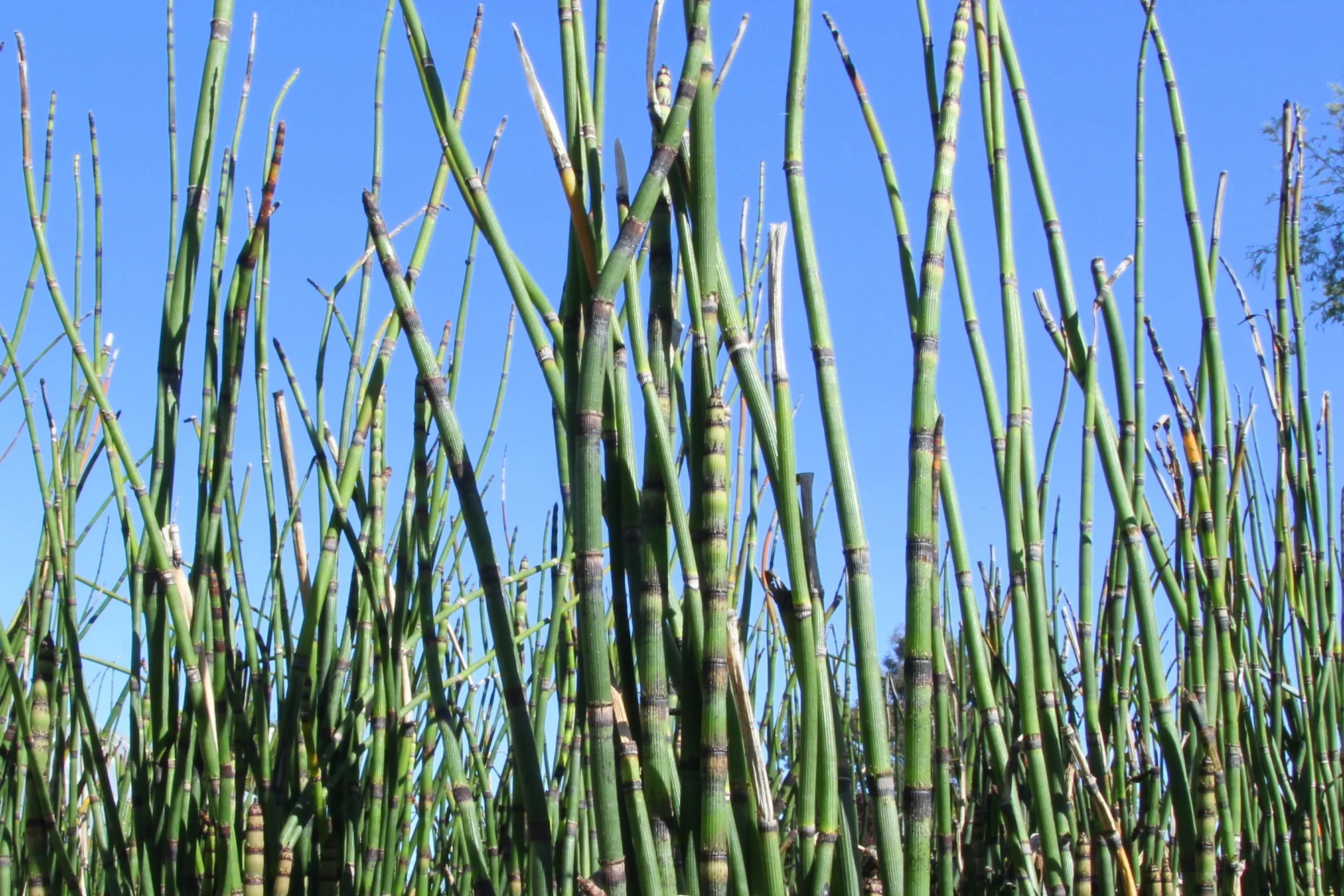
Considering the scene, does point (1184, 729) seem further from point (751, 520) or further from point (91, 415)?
point (91, 415)

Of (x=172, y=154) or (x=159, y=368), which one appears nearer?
(x=159, y=368)

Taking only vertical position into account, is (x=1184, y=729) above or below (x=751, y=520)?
below

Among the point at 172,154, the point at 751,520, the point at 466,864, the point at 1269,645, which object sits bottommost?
the point at 466,864

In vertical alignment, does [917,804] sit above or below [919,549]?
below

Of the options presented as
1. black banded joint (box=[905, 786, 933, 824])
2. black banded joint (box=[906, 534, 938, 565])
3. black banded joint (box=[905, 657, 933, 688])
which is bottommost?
black banded joint (box=[905, 786, 933, 824])

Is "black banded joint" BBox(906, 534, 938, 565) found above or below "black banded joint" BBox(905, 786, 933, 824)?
above

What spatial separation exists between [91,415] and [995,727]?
0.83 metres

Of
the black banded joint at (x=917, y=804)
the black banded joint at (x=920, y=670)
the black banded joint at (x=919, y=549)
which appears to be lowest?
the black banded joint at (x=917, y=804)

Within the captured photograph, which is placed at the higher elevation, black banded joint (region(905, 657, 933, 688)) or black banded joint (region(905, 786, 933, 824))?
black banded joint (region(905, 657, 933, 688))

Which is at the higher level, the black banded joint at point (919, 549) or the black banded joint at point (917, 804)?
the black banded joint at point (919, 549)

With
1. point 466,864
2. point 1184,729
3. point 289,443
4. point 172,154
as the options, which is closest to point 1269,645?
point 1184,729

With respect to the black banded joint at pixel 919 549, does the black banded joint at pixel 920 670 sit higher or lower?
lower

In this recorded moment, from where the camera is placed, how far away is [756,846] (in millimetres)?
549

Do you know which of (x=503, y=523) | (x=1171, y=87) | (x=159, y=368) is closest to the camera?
(x=159, y=368)
